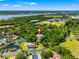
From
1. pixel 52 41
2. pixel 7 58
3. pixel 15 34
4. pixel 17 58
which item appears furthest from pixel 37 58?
pixel 15 34

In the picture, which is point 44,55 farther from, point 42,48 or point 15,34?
point 15,34

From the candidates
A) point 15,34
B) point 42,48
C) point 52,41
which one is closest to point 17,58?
point 42,48

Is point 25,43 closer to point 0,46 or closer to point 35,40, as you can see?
point 35,40

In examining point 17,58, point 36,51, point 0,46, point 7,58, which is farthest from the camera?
point 0,46

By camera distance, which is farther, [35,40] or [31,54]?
[35,40]

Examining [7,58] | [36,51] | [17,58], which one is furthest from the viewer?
[36,51]

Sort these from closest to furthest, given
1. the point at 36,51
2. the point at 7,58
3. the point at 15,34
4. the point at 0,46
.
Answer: the point at 7,58
the point at 36,51
the point at 0,46
the point at 15,34

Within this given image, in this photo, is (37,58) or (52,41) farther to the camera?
(52,41)

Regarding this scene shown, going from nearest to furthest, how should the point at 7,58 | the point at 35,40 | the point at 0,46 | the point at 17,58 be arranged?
the point at 17,58 < the point at 7,58 < the point at 0,46 < the point at 35,40
